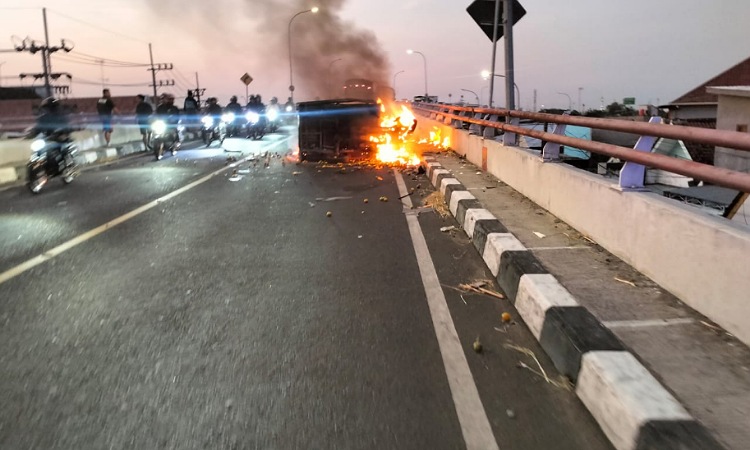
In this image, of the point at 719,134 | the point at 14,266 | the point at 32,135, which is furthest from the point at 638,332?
the point at 32,135

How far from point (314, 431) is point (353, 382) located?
57 cm

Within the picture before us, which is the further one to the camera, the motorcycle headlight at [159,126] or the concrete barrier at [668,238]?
the motorcycle headlight at [159,126]

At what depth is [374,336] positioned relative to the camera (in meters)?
4.15

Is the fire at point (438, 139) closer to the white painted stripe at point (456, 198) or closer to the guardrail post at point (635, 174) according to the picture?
the white painted stripe at point (456, 198)

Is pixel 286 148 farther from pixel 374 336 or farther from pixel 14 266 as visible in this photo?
pixel 374 336

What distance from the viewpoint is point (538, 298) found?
4168mm

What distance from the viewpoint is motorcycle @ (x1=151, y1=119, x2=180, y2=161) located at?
56.7ft

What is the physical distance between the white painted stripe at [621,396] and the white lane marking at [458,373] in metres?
0.56

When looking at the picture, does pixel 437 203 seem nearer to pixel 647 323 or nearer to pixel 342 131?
pixel 647 323

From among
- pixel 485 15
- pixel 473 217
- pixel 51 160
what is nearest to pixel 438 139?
pixel 485 15

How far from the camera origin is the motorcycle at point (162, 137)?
56.7 ft

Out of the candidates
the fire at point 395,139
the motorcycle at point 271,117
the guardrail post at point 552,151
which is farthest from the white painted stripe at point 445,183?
the motorcycle at point 271,117

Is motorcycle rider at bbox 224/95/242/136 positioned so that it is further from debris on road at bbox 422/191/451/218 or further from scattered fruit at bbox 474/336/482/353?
scattered fruit at bbox 474/336/482/353

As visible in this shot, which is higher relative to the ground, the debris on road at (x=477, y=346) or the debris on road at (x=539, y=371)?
the debris on road at (x=477, y=346)
